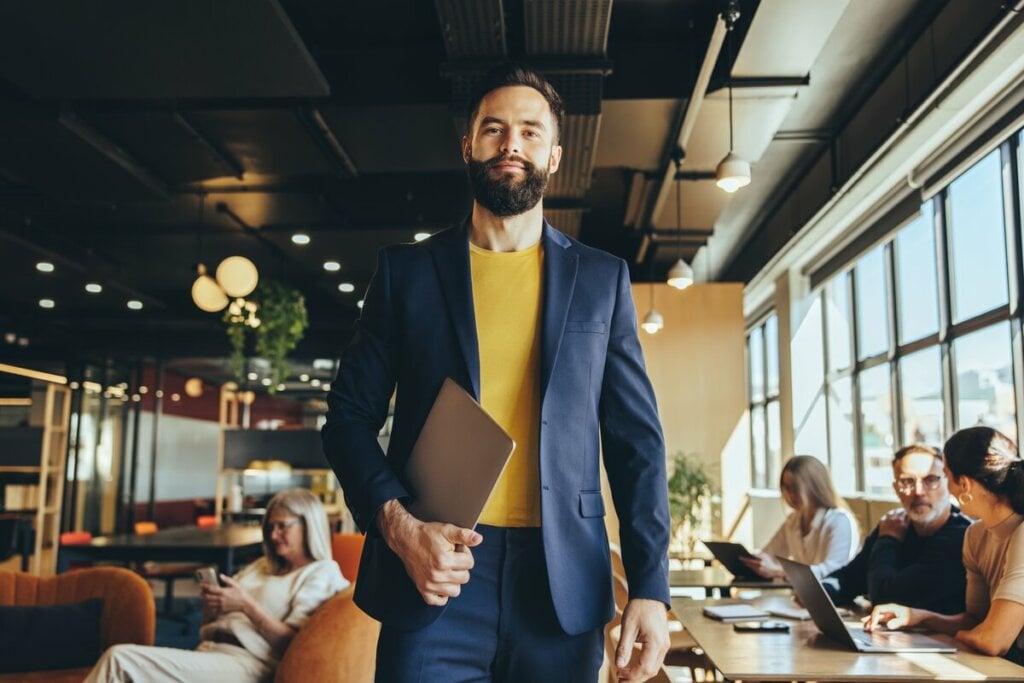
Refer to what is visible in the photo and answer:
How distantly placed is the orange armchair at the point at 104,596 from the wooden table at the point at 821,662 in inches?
101

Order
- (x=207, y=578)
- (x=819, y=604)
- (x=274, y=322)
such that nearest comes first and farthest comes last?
(x=819, y=604), (x=207, y=578), (x=274, y=322)

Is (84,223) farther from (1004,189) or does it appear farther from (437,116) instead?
(1004,189)

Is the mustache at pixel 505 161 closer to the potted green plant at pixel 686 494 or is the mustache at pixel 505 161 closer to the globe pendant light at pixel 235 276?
the globe pendant light at pixel 235 276

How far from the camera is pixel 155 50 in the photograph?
4520mm

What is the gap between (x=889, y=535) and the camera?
4.02 m

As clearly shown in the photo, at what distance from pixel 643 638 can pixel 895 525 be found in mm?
3065

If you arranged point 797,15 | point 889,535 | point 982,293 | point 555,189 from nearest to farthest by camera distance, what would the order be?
point 889,535, point 797,15, point 982,293, point 555,189

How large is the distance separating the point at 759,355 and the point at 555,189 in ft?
25.2

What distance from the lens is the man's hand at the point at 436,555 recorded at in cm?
122

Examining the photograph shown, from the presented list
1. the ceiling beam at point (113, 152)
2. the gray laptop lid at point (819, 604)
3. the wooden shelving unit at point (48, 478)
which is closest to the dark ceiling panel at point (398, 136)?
Result: the ceiling beam at point (113, 152)

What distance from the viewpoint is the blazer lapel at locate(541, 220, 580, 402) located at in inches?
54.8

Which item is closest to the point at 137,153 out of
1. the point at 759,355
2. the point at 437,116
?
the point at 437,116

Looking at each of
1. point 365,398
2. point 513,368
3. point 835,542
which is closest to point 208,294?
point 835,542

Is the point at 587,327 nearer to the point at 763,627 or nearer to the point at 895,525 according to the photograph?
the point at 763,627
